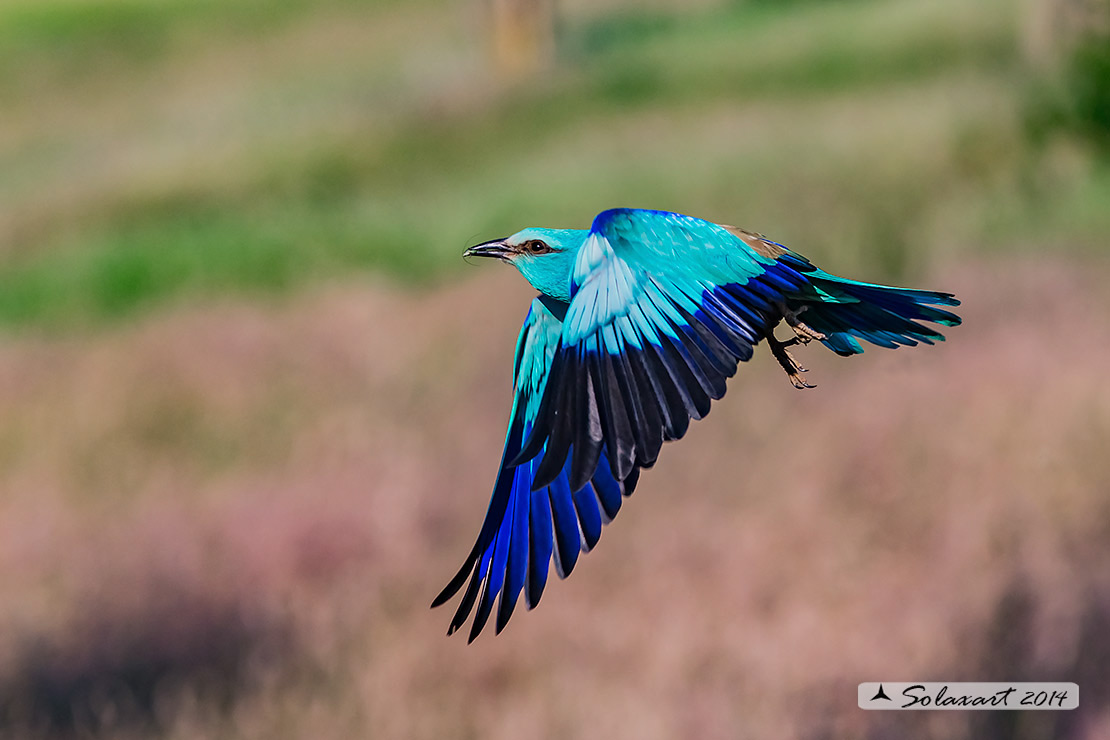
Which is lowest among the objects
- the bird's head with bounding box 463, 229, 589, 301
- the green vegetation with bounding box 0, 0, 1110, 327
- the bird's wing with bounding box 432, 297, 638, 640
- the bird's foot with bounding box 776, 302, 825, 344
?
the bird's wing with bounding box 432, 297, 638, 640

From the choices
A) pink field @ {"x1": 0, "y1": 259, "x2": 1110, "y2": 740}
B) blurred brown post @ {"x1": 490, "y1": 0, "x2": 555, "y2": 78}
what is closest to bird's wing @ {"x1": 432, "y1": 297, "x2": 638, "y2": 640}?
pink field @ {"x1": 0, "y1": 259, "x2": 1110, "y2": 740}

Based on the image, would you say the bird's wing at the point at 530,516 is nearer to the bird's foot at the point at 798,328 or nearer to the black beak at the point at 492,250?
the black beak at the point at 492,250

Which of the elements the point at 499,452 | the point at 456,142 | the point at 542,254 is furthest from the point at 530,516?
the point at 456,142

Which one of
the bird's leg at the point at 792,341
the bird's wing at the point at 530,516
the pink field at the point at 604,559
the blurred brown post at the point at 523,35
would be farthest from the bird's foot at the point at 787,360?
the blurred brown post at the point at 523,35

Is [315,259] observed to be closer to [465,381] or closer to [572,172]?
[572,172]

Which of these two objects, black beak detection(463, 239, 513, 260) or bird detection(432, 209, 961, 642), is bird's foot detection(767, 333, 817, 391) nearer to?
bird detection(432, 209, 961, 642)

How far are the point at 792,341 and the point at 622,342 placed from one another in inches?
14.1

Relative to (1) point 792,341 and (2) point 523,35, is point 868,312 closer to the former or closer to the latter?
(1) point 792,341

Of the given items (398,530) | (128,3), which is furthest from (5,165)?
(398,530)

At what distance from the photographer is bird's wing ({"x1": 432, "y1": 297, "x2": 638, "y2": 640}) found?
75.0 inches

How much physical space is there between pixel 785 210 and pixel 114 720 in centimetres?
606

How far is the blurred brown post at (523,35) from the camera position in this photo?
19192 mm

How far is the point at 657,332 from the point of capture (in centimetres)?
160

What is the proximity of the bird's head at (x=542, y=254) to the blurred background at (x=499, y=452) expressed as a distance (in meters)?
2.45
